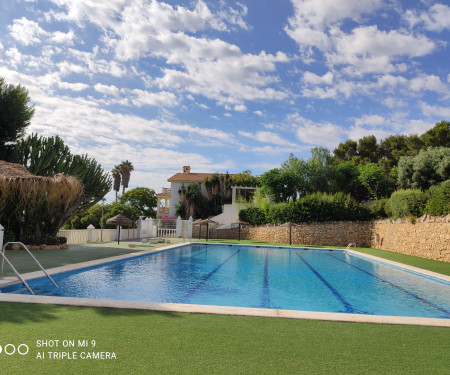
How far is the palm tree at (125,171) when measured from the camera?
54125mm

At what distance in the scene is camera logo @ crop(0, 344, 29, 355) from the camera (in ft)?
11.1

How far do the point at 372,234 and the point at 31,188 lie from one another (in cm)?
2184

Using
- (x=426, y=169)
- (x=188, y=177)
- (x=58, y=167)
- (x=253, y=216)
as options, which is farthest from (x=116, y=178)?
(x=426, y=169)

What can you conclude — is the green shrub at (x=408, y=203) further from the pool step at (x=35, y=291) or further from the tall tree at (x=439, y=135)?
the pool step at (x=35, y=291)

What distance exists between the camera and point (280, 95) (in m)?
19.6

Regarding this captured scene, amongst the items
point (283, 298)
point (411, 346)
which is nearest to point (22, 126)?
point (283, 298)

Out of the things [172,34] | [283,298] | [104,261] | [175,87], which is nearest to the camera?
[283,298]

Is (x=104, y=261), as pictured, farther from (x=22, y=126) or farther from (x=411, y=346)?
(x=22, y=126)

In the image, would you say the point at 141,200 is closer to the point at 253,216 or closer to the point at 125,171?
the point at 125,171

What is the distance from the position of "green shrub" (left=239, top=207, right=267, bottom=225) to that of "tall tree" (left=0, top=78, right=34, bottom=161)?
61.8ft

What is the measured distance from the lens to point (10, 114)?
805 inches

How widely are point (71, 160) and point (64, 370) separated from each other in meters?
17.4

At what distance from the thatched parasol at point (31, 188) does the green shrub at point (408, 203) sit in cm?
1765

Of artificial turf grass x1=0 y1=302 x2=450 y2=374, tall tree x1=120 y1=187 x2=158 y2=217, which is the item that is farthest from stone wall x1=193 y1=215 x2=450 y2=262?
tall tree x1=120 y1=187 x2=158 y2=217
